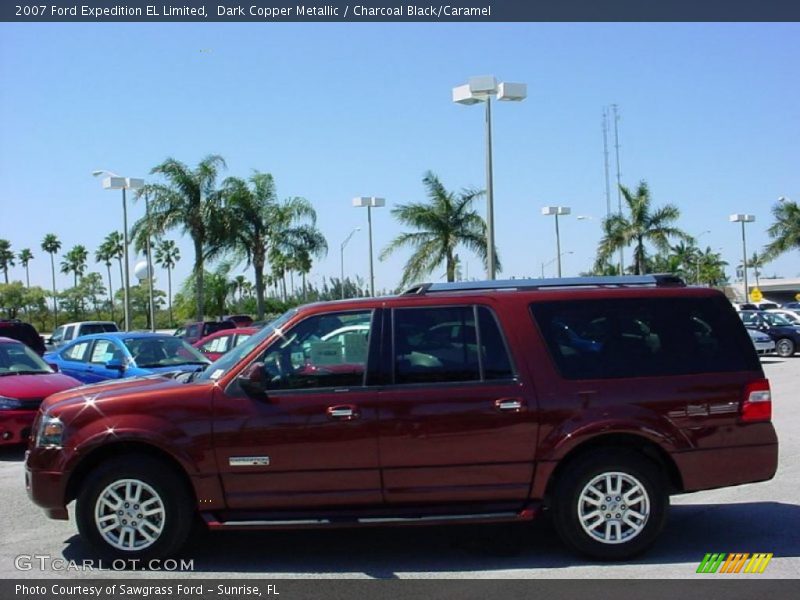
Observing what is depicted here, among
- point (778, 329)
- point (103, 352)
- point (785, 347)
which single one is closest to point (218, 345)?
point (103, 352)

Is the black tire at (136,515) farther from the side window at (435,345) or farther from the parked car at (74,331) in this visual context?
the parked car at (74,331)

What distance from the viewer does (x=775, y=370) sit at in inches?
928

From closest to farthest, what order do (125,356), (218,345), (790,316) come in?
1. (125,356)
2. (218,345)
3. (790,316)

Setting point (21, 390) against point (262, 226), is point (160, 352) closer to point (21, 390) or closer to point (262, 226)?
point (21, 390)

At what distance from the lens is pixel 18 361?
40.3 feet

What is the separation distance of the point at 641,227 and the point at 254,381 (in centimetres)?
4060

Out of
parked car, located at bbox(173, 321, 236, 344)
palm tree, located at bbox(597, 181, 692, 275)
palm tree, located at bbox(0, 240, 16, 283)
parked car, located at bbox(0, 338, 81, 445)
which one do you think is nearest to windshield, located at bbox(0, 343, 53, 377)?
parked car, located at bbox(0, 338, 81, 445)

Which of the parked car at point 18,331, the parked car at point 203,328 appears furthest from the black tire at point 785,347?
the parked car at point 18,331

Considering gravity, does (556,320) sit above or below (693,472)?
above

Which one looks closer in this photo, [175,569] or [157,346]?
[175,569]

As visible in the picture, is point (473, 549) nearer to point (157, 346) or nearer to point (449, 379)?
point (449, 379)

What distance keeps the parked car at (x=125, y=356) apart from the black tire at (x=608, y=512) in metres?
8.31

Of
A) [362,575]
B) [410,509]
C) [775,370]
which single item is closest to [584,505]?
[410,509]
